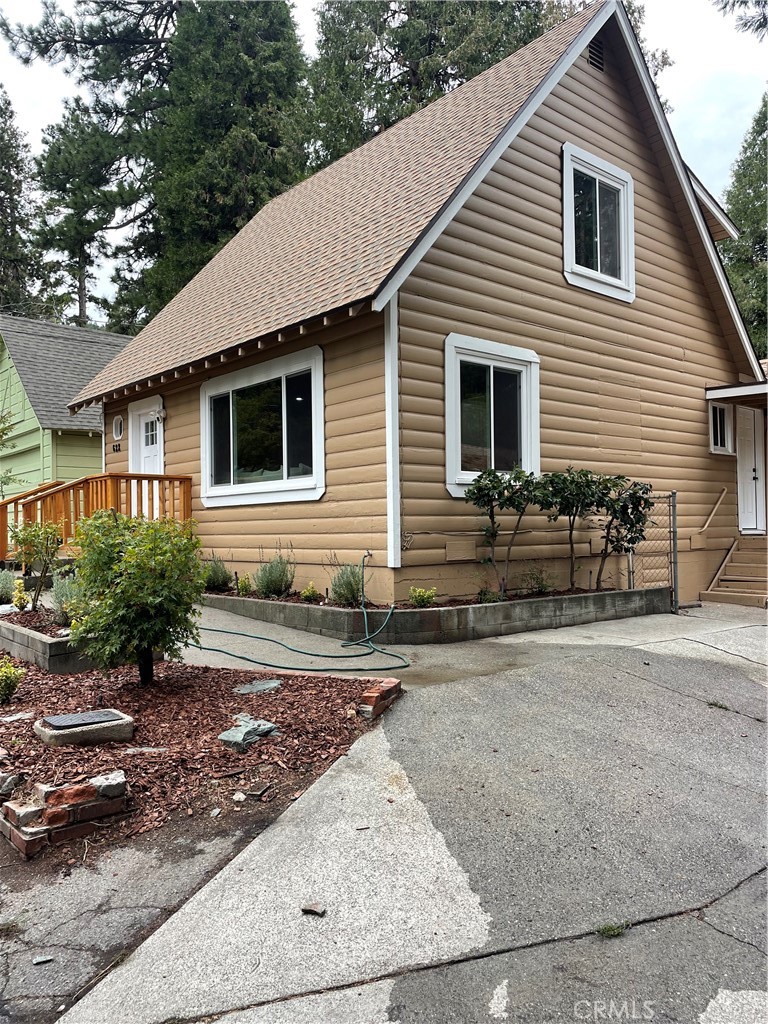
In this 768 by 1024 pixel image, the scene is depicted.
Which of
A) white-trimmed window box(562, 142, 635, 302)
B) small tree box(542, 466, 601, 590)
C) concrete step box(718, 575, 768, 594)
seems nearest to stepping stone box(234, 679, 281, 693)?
A: small tree box(542, 466, 601, 590)

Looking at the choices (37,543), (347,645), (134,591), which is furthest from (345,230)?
(134,591)

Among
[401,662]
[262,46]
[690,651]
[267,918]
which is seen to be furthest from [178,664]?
[262,46]

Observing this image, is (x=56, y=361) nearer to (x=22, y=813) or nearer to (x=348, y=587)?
(x=348, y=587)

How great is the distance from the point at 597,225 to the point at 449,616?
21.0 feet

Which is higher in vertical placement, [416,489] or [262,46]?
[262,46]

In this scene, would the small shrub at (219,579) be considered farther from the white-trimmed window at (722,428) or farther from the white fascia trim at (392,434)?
the white-trimmed window at (722,428)

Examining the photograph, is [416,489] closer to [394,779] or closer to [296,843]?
[394,779]

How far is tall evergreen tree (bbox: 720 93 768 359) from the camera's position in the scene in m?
28.6

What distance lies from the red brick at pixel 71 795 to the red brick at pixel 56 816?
1.1 inches

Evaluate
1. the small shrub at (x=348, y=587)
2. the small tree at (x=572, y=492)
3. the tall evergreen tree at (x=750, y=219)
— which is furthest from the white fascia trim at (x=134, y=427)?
the tall evergreen tree at (x=750, y=219)

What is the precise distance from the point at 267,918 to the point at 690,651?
5.25m

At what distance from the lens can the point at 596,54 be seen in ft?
33.7

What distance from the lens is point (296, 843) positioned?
325 centimetres

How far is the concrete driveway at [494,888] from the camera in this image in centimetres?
234
